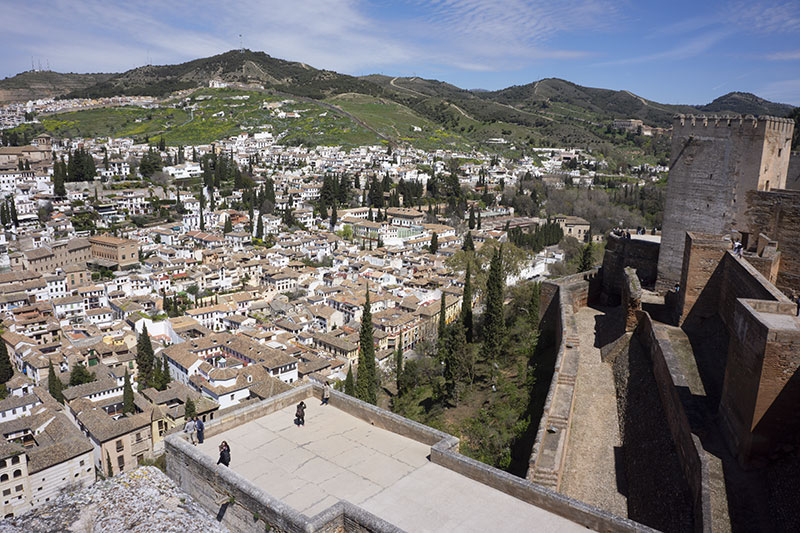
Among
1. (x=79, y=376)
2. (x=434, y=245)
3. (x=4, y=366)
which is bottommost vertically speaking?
(x=79, y=376)

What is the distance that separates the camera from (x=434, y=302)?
1480 inches

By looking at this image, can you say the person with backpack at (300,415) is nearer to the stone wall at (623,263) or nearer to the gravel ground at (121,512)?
the gravel ground at (121,512)

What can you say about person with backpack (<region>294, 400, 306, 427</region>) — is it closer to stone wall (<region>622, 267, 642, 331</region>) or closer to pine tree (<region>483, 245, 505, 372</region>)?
stone wall (<region>622, 267, 642, 331</region>)

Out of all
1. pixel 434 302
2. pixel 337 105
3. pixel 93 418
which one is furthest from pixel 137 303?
pixel 337 105

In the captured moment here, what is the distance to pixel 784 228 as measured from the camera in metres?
8.93

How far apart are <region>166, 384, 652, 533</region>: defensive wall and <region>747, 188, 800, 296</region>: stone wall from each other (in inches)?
269

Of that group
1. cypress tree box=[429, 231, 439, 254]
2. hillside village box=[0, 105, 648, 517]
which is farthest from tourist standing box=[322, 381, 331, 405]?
cypress tree box=[429, 231, 439, 254]

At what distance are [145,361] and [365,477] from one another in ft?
86.2

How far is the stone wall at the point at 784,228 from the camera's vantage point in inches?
346

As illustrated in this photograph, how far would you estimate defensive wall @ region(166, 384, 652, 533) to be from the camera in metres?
4.06

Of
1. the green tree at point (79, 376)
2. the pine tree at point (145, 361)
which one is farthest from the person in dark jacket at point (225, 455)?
Answer: the green tree at point (79, 376)

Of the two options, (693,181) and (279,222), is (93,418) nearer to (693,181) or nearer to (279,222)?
(693,181)

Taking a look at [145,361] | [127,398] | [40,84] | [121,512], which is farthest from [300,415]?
[40,84]

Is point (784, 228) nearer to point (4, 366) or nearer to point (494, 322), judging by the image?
point (494, 322)
